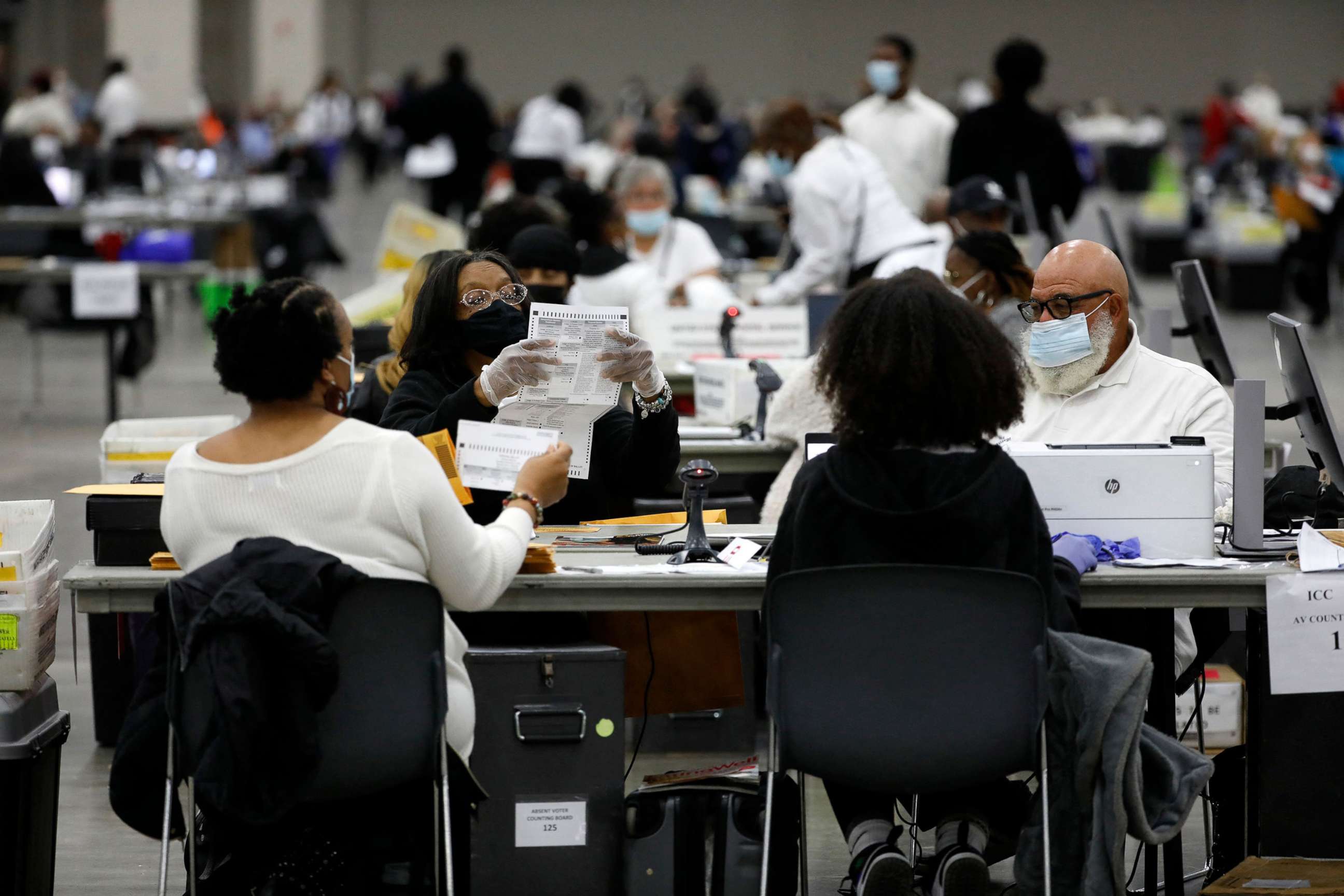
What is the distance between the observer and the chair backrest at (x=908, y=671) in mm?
2654

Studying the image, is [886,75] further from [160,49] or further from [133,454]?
[160,49]

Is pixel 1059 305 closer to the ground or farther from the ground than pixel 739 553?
farther from the ground

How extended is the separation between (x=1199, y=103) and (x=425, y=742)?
31.7m

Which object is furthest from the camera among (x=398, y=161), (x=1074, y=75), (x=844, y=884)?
(x=1074, y=75)

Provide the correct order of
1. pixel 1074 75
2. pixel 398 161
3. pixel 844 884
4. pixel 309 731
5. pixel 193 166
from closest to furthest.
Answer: pixel 309 731, pixel 844 884, pixel 193 166, pixel 398 161, pixel 1074 75

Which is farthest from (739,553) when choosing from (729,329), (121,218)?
(121,218)

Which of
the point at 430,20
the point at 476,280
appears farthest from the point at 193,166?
the point at 430,20

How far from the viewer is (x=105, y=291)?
8.17 m

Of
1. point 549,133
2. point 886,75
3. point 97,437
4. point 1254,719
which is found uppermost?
point 549,133

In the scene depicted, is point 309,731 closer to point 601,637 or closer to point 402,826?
point 402,826

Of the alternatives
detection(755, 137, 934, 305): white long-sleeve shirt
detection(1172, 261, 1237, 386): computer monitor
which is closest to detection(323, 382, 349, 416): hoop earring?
detection(1172, 261, 1237, 386): computer monitor

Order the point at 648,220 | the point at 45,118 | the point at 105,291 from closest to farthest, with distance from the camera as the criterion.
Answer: the point at 648,220, the point at 105,291, the point at 45,118

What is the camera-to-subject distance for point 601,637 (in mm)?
3602

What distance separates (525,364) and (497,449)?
0.55ft
